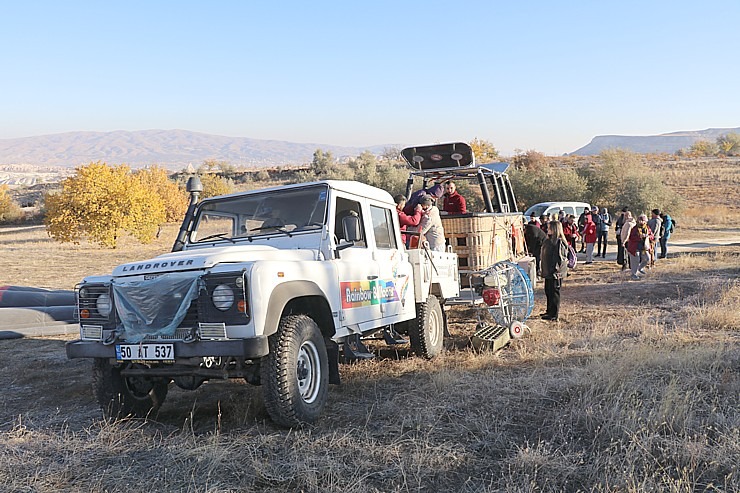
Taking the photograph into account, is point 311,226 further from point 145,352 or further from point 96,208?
point 96,208

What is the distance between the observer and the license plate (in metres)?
4.64

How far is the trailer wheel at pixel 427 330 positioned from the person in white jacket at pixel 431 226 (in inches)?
37.4

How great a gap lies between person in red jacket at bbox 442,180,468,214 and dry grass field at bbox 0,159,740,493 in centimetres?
312

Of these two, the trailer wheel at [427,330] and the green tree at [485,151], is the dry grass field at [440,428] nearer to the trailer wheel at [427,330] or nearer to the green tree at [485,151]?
the trailer wheel at [427,330]

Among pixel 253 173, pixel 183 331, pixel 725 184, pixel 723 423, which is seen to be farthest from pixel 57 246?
pixel 725 184

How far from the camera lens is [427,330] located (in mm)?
7574

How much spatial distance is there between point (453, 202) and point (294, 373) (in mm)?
6556

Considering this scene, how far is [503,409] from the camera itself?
5.20 metres

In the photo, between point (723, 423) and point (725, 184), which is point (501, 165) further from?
point (725, 184)

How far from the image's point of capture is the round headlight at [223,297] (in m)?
4.54

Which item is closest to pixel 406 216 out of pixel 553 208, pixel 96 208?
pixel 553 208

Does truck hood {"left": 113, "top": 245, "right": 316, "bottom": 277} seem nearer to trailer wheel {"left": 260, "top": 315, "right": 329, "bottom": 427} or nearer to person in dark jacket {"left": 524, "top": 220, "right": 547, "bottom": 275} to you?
trailer wheel {"left": 260, "top": 315, "right": 329, "bottom": 427}

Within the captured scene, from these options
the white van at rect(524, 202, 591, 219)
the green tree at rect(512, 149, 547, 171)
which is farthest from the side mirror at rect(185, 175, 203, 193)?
the green tree at rect(512, 149, 547, 171)

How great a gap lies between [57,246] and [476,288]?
33391 millimetres
